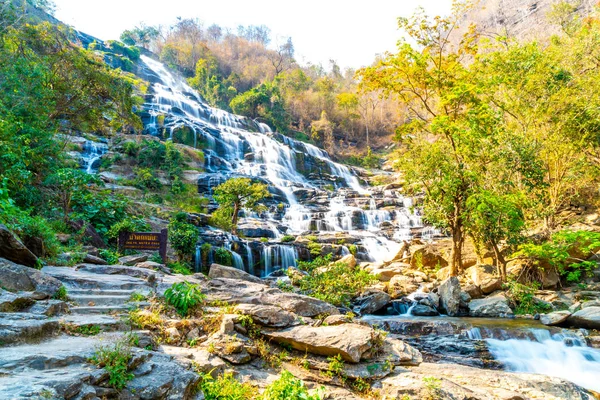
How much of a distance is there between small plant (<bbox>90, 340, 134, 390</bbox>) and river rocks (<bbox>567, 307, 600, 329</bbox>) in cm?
849

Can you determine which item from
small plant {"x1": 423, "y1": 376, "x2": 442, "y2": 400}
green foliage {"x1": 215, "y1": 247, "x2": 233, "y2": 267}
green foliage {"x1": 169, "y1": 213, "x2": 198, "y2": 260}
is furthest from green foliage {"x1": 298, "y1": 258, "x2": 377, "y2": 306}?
small plant {"x1": 423, "y1": 376, "x2": 442, "y2": 400}

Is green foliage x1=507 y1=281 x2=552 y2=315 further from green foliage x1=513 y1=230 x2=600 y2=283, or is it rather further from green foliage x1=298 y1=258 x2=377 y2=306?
green foliage x1=298 y1=258 x2=377 y2=306

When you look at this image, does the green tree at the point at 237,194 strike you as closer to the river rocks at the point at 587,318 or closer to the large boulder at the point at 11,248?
the large boulder at the point at 11,248

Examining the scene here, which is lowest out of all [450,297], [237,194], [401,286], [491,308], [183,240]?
[491,308]

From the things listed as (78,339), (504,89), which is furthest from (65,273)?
(504,89)

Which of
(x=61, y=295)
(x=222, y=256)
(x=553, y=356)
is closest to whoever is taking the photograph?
(x=61, y=295)

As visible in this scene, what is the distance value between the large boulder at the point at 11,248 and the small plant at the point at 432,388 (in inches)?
214

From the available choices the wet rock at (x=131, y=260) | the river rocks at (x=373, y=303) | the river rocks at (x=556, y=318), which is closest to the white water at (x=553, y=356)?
the river rocks at (x=556, y=318)

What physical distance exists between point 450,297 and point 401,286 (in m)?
2.04

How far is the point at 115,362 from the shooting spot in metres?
2.76

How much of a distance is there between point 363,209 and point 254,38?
41438mm

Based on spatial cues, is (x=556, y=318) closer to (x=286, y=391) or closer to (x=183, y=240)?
(x=286, y=391)

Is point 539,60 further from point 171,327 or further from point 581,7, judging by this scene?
point 581,7

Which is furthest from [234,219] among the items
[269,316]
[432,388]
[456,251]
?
[432,388]
